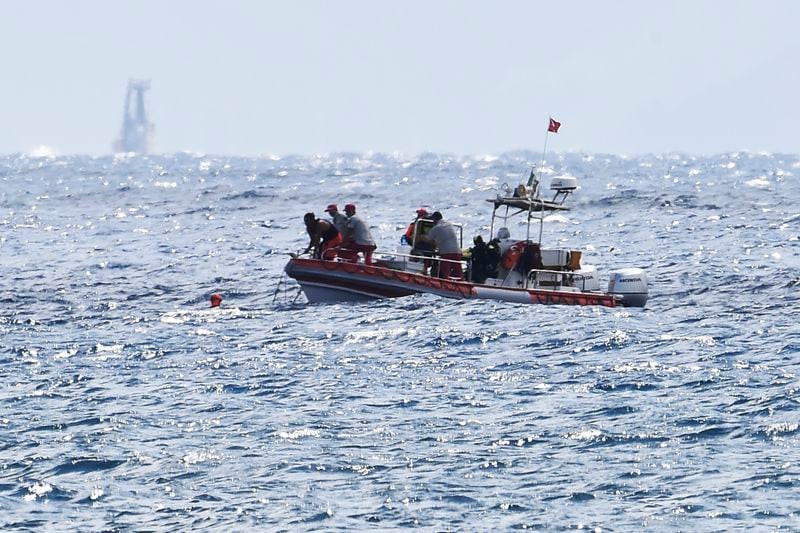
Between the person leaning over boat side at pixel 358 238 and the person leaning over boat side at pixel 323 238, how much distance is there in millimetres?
190

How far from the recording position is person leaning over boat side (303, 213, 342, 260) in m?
27.2

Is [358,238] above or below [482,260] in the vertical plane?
above

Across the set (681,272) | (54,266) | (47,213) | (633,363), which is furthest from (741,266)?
(47,213)

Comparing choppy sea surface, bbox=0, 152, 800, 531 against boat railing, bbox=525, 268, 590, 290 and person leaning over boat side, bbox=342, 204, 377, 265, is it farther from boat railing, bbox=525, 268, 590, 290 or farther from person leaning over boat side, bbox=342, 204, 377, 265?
boat railing, bbox=525, 268, 590, 290

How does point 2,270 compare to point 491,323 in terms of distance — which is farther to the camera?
point 2,270

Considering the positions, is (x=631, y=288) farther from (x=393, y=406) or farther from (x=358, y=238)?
(x=393, y=406)

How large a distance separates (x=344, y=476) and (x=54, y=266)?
77.3ft

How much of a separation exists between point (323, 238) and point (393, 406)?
32.8 ft

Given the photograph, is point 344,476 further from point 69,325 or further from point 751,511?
point 69,325

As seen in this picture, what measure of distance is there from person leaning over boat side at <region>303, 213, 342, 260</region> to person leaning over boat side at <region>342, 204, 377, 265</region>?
0.19 m

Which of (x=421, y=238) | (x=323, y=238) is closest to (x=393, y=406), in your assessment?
(x=323, y=238)

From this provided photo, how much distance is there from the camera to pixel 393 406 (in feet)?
58.0

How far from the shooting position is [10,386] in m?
19.2

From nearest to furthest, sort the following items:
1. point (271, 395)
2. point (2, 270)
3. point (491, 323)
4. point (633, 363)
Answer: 1. point (271, 395)
2. point (633, 363)
3. point (491, 323)
4. point (2, 270)
